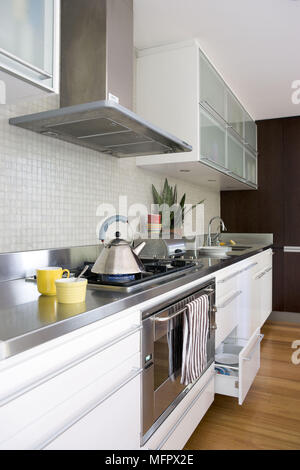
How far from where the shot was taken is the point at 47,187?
5.88 ft

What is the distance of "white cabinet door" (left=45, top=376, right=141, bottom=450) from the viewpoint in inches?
37.4

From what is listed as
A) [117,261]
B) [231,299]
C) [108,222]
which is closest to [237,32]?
[108,222]

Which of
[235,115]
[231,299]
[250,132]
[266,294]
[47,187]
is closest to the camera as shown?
[47,187]

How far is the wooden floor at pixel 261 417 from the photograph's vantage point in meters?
1.83

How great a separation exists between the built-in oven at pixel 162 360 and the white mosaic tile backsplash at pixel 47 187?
0.70 m

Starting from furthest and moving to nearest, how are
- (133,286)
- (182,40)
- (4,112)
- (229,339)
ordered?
1. (229,339)
2. (182,40)
3. (4,112)
4. (133,286)

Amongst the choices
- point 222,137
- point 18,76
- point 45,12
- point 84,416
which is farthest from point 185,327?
point 222,137

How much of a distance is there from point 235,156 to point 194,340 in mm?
2206

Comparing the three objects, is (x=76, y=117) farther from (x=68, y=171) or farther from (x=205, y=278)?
(x=205, y=278)

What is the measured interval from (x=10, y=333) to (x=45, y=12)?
1099 mm

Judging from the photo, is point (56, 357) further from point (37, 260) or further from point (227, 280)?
point (227, 280)

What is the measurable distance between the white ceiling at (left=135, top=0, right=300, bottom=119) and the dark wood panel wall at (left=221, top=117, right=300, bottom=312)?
118cm

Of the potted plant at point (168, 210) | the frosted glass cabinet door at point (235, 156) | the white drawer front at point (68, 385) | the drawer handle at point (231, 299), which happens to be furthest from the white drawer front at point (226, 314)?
the frosted glass cabinet door at point (235, 156)

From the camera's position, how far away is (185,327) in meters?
1.60
